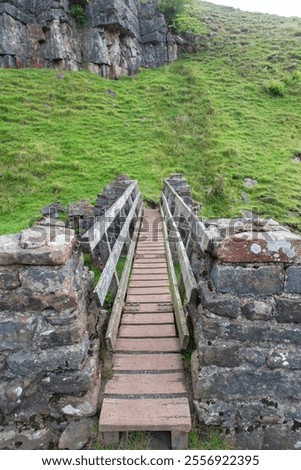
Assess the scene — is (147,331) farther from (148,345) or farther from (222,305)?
(222,305)

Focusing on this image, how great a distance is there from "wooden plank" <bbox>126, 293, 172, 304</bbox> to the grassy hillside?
7.95m

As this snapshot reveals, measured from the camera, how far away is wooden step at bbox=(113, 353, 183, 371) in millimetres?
3178

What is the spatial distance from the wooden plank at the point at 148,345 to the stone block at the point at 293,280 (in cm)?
152

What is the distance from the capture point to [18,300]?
2557mm

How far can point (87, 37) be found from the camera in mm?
29812

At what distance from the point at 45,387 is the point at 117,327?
1.24 meters

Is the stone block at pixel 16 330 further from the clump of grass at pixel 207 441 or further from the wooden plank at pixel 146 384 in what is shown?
the clump of grass at pixel 207 441

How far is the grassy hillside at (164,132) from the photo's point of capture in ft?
49.9

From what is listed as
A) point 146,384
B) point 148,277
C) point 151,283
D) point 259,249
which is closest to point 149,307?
point 151,283

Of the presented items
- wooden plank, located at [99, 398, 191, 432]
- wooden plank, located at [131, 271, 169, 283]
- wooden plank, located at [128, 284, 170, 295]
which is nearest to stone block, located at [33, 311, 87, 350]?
wooden plank, located at [99, 398, 191, 432]

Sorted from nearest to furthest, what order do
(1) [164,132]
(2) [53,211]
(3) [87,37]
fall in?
1. (2) [53,211]
2. (1) [164,132]
3. (3) [87,37]

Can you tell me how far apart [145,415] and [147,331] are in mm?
1277

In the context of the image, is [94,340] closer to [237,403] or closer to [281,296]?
[237,403]

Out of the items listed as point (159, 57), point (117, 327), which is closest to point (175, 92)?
point (159, 57)
